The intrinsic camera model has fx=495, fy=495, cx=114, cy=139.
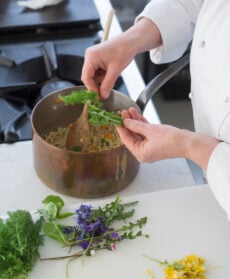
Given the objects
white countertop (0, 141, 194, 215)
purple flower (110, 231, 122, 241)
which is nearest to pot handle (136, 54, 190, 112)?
white countertop (0, 141, 194, 215)

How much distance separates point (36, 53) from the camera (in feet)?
3.63

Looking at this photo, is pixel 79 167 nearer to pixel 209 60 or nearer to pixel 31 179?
pixel 31 179

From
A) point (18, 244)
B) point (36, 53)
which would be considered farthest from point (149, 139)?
point (36, 53)

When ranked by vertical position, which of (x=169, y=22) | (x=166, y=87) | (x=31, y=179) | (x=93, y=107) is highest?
(x=169, y=22)

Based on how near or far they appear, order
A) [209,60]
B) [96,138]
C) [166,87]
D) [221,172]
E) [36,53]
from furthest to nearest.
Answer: [166,87], [36,53], [96,138], [209,60], [221,172]

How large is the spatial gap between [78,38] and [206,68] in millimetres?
483

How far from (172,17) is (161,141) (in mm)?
276

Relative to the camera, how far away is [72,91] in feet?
2.78

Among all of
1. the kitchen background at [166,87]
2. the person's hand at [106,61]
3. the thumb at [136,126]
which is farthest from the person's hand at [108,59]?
the kitchen background at [166,87]

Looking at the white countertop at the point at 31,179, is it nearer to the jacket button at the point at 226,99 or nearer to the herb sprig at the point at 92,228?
the herb sprig at the point at 92,228

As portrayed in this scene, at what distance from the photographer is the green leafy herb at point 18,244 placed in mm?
629

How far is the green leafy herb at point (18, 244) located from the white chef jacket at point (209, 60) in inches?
9.9

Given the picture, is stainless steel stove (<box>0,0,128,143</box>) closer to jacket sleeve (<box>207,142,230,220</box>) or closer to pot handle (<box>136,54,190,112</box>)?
pot handle (<box>136,54,190,112</box>)

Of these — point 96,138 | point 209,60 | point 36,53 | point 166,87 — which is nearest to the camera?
point 209,60
